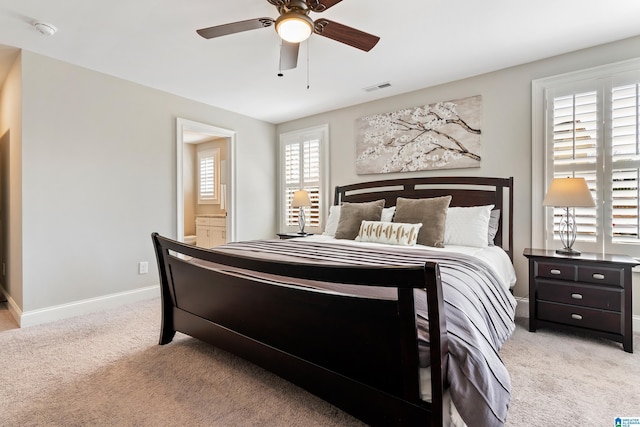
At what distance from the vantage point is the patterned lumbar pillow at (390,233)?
9.64 feet

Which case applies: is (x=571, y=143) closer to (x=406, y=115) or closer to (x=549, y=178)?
(x=549, y=178)

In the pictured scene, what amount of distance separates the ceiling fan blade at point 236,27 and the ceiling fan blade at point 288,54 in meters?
0.22

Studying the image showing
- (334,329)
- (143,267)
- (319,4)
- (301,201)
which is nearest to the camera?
(334,329)

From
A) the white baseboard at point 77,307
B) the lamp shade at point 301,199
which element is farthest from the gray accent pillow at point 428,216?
the white baseboard at point 77,307

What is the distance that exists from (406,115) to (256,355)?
333 centimetres

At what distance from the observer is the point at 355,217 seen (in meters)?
3.56

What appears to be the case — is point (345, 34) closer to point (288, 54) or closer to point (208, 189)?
point (288, 54)

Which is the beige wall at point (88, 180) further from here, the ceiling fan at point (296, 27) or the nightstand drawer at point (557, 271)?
the nightstand drawer at point (557, 271)

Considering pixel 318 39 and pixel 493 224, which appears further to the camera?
pixel 493 224

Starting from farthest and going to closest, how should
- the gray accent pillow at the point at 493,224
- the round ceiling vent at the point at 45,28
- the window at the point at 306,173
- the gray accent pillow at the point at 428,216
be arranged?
the window at the point at 306,173 → the gray accent pillow at the point at 493,224 → the gray accent pillow at the point at 428,216 → the round ceiling vent at the point at 45,28

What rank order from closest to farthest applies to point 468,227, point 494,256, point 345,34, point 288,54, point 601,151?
1. point 345,34
2. point 288,54
3. point 494,256
4. point 601,151
5. point 468,227

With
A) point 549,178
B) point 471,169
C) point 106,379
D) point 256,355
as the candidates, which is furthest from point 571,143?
point 106,379

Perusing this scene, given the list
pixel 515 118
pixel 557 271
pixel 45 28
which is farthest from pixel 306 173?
pixel 557 271

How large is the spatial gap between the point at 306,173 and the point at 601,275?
3710 mm
